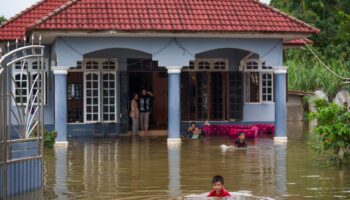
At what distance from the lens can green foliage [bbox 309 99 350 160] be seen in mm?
17031

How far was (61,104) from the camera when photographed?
79.2 ft

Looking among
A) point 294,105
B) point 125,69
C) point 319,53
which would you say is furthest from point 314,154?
point 319,53

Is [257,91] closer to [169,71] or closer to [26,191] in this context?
[169,71]

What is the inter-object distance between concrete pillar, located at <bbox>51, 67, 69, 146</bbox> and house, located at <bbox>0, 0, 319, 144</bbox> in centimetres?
3

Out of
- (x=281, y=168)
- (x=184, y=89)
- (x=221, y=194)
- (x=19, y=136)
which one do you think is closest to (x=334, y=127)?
(x=281, y=168)

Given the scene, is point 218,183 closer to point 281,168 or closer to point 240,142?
point 281,168

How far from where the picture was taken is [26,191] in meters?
11.9

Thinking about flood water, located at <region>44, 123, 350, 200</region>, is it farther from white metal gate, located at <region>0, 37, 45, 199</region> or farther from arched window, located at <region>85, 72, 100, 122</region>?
arched window, located at <region>85, 72, 100, 122</region>

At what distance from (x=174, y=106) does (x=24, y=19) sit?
755cm

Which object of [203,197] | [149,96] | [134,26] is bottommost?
[203,197]

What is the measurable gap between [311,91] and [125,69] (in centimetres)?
1937

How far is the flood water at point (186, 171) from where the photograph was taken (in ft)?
45.7

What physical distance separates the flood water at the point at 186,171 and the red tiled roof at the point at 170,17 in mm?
3351

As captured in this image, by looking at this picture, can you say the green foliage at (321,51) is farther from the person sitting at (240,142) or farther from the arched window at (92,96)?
the person sitting at (240,142)
